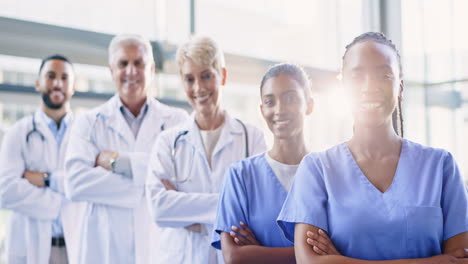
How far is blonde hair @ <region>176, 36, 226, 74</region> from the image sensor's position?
177cm

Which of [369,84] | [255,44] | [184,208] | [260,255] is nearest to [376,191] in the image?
[369,84]

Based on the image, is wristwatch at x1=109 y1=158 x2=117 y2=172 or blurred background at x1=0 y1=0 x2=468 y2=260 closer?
wristwatch at x1=109 y1=158 x2=117 y2=172

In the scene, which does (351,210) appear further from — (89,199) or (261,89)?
(89,199)

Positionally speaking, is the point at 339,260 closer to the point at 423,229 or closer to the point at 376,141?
the point at 423,229

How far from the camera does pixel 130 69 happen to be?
210cm

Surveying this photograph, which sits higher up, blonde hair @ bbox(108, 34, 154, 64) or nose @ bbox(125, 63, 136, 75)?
blonde hair @ bbox(108, 34, 154, 64)

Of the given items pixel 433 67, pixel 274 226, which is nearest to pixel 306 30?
pixel 433 67

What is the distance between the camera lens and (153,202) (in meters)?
1.71

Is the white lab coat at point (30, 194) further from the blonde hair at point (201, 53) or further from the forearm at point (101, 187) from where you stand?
the blonde hair at point (201, 53)

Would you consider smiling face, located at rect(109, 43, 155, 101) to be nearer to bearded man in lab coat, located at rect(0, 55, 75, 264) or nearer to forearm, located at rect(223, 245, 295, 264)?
bearded man in lab coat, located at rect(0, 55, 75, 264)

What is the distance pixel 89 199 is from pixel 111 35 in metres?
1.51

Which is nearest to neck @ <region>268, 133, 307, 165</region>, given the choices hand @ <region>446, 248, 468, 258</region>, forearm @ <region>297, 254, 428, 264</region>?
forearm @ <region>297, 254, 428, 264</region>

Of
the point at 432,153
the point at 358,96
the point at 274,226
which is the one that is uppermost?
the point at 358,96

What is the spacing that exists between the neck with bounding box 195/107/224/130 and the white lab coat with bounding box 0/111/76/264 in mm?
910
